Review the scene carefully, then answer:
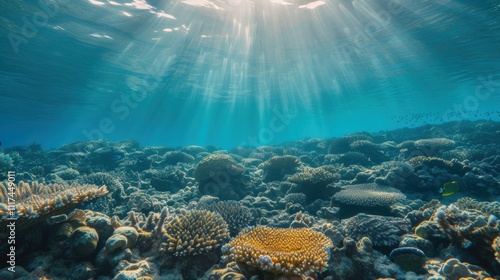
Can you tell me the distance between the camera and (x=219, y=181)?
1137 centimetres

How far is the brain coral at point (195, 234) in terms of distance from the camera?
4168 mm

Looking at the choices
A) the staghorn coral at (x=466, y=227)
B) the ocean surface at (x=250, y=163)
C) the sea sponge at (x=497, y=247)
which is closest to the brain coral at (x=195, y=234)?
the ocean surface at (x=250, y=163)

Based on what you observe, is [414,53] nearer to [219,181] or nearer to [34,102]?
[219,181]

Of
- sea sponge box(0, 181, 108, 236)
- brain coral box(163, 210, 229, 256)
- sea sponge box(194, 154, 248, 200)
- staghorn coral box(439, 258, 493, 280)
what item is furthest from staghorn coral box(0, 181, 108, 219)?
sea sponge box(194, 154, 248, 200)

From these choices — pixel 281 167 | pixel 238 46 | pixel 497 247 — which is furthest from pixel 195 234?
pixel 238 46

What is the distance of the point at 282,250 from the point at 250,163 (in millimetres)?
16372

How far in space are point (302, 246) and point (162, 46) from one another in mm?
23005

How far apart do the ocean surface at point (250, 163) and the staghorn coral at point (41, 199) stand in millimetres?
31

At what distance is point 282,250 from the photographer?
3.46 m

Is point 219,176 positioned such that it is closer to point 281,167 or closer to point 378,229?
point 281,167

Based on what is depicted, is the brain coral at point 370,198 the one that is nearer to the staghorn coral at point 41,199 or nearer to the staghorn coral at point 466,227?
the staghorn coral at point 466,227

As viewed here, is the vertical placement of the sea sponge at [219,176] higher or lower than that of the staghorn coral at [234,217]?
lower

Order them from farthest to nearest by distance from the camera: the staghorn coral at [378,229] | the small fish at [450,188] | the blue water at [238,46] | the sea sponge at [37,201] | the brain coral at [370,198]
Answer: the blue water at [238,46]
the small fish at [450,188]
the brain coral at [370,198]
the staghorn coral at [378,229]
the sea sponge at [37,201]

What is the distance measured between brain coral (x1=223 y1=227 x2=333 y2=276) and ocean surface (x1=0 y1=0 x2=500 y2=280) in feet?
0.09
